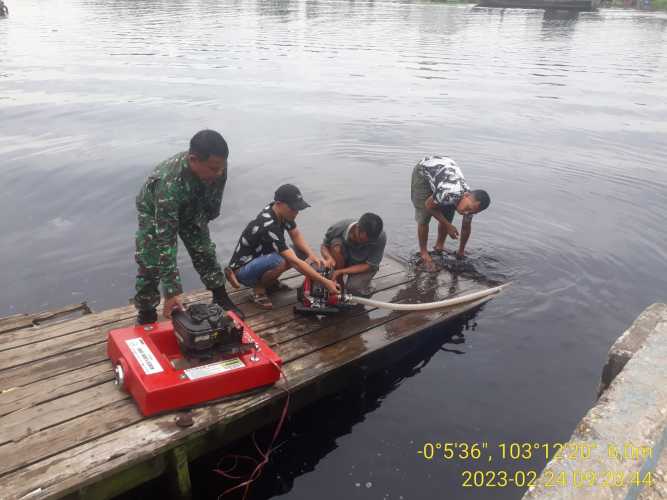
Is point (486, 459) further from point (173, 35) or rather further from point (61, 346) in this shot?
point (173, 35)

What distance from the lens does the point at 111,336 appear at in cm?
405

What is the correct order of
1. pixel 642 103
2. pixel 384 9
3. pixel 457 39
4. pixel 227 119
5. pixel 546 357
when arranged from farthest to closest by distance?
pixel 384 9 → pixel 457 39 → pixel 642 103 → pixel 227 119 → pixel 546 357

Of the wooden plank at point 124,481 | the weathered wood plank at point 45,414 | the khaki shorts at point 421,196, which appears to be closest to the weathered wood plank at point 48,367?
the weathered wood plank at point 45,414

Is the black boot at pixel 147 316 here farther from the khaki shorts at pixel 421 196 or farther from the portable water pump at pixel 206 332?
the khaki shorts at pixel 421 196

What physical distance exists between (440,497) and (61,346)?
318 centimetres

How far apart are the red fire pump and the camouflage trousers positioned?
14.7 inches

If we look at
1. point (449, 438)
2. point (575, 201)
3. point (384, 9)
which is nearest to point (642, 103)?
point (575, 201)

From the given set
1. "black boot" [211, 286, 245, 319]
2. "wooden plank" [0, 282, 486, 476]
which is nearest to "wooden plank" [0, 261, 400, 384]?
"black boot" [211, 286, 245, 319]

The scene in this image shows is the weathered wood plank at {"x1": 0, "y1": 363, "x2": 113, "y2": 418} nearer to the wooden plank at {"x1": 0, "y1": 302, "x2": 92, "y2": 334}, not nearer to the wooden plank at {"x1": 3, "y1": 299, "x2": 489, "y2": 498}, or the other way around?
the wooden plank at {"x1": 3, "y1": 299, "x2": 489, "y2": 498}

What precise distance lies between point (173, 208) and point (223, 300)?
119cm

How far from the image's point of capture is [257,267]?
17.2ft

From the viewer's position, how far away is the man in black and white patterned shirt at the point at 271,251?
195 inches

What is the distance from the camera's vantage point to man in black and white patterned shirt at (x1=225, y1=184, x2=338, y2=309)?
195 inches

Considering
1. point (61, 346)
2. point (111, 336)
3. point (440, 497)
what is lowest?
point (440, 497)
